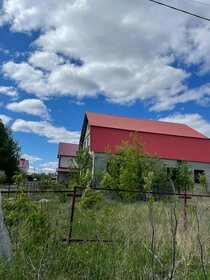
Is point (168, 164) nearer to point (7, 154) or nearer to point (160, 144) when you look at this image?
point (160, 144)

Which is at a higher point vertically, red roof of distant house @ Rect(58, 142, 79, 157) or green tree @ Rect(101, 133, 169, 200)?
red roof of distant house @ Rect(58, 142, 79, 157)

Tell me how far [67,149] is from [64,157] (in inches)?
75.1

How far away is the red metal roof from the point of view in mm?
19156

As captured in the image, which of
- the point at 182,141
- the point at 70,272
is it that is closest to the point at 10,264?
the point at 70,272

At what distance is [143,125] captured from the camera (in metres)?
20.6

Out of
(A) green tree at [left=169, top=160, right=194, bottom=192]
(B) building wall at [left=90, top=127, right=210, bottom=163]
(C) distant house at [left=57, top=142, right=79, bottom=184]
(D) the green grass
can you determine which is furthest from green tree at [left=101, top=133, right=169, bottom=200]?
(C) distant house at [left=57, top=142, right=79, bottom=184]

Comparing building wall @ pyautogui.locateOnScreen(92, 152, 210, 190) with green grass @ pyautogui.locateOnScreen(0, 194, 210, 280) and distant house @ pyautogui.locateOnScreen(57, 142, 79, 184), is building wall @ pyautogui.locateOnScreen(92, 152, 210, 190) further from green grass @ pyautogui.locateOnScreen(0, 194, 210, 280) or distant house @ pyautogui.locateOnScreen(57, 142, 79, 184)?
distant house @ pyautogui.locateOnScreen(57, 142, 79, 184)

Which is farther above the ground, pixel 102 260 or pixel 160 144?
pixel 160 144

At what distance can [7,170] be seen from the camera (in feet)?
96.7

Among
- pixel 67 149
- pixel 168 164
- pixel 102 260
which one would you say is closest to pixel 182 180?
pixel 168 164

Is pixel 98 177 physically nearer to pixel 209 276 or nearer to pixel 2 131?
pixel 209 276

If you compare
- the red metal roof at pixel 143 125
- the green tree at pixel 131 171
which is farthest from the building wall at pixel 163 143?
the green tree at pixel 131 171

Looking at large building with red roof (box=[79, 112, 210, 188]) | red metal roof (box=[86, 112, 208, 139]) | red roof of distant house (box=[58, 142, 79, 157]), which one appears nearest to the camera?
large building with red roof (box=[79, 112, 210, 188])

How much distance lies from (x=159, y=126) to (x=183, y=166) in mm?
6908
